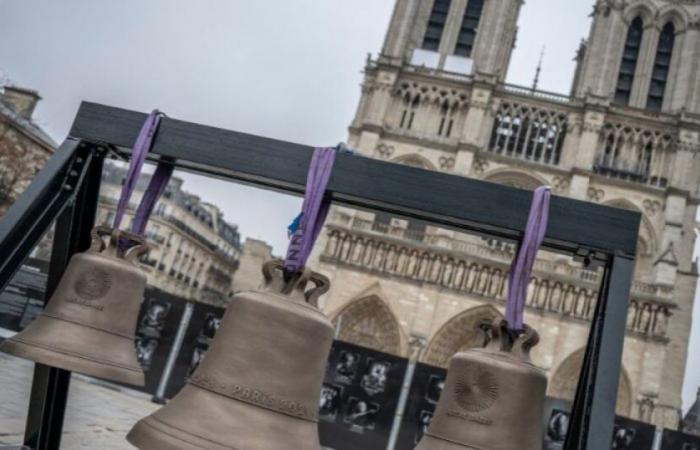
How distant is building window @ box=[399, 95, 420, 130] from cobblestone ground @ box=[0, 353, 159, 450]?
66.9 feet

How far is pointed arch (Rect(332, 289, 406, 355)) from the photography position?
80.4 feet

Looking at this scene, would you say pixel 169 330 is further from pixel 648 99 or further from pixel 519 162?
pixel 648 99

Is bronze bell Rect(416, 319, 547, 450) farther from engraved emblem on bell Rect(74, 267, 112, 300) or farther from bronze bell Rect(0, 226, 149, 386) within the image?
engraved emblem on bell Rect(74, 267, 112, 300)

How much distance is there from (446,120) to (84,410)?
23.6 m

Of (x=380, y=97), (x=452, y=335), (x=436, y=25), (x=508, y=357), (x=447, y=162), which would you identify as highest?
(x=436, y=25)

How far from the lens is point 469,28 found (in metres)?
29.8

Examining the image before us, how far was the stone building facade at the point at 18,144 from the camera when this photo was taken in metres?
18.8

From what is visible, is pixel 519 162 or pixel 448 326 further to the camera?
pixel 519 162

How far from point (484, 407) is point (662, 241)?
26.3 metres

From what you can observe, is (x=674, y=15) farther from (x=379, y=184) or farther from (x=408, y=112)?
(x=379, y=184)

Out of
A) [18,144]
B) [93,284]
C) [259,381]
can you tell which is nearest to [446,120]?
[18,144]

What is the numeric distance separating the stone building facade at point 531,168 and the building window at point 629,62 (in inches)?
2.6

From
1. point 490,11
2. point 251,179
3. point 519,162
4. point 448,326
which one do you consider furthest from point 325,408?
point 490,11

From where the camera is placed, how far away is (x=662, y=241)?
83.1ft
